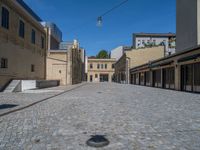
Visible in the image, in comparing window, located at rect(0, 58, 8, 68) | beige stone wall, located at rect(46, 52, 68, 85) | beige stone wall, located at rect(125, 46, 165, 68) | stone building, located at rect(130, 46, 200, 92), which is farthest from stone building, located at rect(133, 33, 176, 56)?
window, located at rect(0, 58, 8, 68)

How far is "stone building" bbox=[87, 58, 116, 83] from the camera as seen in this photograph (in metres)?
83.2

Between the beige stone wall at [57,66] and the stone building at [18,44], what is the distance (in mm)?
4970

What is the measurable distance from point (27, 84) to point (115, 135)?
19.3m

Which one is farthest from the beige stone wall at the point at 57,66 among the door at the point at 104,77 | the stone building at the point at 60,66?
the door at the point at 104,77

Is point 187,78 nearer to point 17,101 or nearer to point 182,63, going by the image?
point 182,63

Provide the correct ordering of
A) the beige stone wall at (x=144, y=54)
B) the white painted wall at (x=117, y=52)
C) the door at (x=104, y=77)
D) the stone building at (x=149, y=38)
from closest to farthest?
the beige stone wall at (x=144, y=54), the stone building at (x=149, y=38), the door at (x=104, y=77), the white painted wall at (x=117, y=52)

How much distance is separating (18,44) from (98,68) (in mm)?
58874

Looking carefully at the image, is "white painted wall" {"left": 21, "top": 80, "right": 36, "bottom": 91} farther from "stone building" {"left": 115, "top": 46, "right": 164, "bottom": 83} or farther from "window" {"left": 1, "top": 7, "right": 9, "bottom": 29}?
"stone building" {"left": 115, "top": 46, "right": 164, "bottom": 83}

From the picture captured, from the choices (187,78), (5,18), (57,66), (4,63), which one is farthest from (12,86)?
(57,66)

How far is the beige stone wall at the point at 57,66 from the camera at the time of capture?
39.6 m

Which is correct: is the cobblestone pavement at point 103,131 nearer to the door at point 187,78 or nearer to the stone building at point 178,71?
the stone building at point 178,71

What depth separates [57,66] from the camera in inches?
1586

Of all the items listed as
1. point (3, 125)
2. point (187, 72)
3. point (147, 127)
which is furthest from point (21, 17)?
point (147, 127)

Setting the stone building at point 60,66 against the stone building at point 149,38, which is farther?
the stone building at point 149,38
